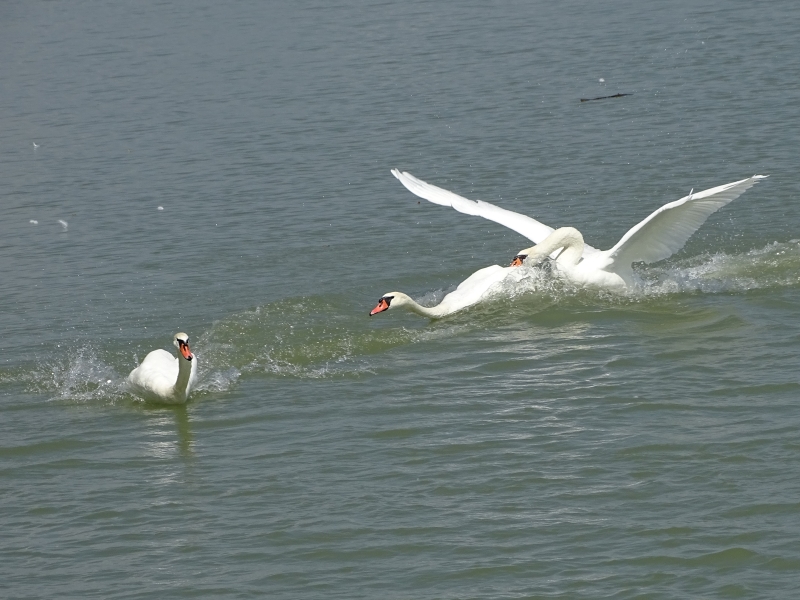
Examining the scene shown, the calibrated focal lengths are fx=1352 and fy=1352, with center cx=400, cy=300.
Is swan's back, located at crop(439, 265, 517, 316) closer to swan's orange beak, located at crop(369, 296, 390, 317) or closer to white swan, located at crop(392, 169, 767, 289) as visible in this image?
white swan, located at crop(392, 169, 767, 289)

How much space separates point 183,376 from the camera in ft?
35.6

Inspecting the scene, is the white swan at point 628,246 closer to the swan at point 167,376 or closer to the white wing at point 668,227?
the white wing at point 668,227

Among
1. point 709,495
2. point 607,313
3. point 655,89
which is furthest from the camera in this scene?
point 655,89

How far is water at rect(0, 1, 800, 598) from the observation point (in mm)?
8133

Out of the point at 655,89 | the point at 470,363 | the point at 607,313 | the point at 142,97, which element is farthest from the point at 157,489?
the point at 142,97

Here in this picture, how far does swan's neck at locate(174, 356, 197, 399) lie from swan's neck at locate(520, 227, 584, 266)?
364 centimetres

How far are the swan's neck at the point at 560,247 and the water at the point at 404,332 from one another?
348 mm

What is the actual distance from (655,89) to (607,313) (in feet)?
27.5

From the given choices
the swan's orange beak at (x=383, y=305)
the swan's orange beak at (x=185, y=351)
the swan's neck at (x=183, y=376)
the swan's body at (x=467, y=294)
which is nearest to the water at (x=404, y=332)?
the swan's body at (x=467, y=294)

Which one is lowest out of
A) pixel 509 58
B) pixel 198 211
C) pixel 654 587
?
pixel 654 587

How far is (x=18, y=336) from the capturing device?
1312cm

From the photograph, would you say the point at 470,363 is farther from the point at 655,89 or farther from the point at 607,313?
the point at 655,89

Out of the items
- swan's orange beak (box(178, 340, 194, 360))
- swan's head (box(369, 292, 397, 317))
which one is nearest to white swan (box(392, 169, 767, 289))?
swan's head (box(369, 292, 397, 317))

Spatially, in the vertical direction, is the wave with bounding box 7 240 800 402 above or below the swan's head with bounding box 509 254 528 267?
below
